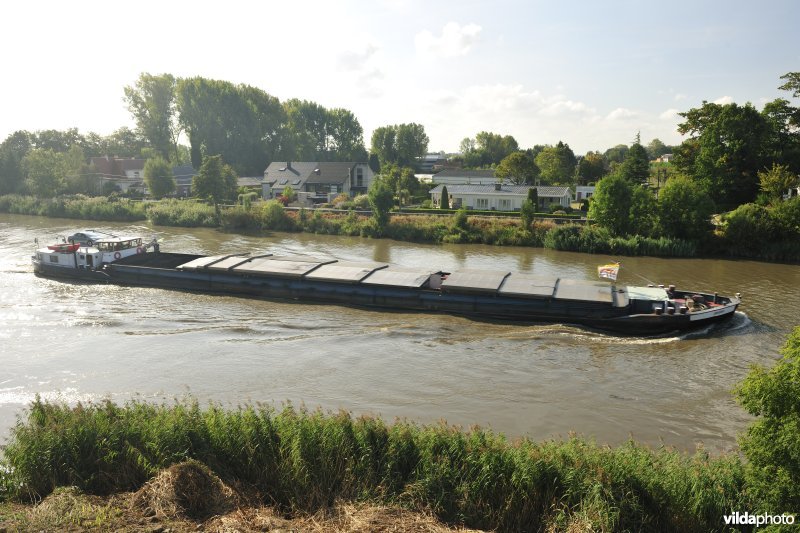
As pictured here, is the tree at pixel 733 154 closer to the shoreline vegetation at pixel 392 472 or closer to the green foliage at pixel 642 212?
the green foliage at pixel 642 212

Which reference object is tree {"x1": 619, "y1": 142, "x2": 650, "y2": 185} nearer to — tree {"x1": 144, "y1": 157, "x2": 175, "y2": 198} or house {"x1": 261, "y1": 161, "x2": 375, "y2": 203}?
house {"x1": 261, "y1": 161, "x2": 375, "y2": 203}

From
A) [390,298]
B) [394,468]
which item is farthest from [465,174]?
[394,468]

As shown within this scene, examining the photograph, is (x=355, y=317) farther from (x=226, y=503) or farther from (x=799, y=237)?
(x=799, y=237)

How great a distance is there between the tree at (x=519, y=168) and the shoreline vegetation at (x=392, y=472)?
62.8m

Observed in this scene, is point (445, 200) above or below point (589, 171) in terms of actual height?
below

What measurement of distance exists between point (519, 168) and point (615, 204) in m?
29.8

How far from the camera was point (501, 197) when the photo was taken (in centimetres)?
5753

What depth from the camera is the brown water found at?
14.9 m

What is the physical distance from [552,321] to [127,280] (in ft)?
76.0

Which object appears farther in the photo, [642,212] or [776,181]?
[776,181]

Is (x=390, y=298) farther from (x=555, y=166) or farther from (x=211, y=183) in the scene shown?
(x=555, y=166)

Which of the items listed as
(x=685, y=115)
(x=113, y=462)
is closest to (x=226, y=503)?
(x=113, y=462)

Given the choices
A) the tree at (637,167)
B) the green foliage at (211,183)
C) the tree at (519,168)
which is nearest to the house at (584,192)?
the tree at (637,167)

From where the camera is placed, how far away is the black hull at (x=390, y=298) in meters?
21.3
